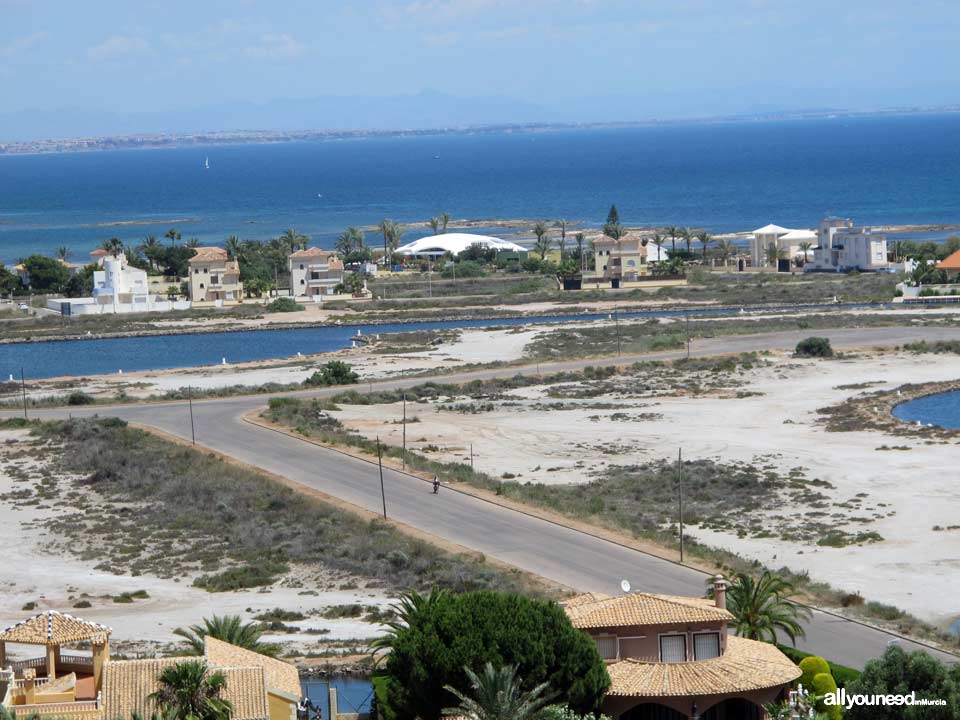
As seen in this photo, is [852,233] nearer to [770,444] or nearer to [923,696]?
[770,444]

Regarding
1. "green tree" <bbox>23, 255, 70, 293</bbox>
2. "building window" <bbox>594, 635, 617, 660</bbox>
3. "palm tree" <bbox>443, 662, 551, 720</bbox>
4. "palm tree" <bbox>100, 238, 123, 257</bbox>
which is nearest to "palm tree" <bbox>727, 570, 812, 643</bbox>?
"building window" <bbox>594, 635, 617, 660</bbox>

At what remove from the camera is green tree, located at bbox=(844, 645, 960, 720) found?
22.5m

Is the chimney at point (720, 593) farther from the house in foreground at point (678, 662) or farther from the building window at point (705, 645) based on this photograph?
the building window at point (705, 645)

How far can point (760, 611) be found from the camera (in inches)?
1078

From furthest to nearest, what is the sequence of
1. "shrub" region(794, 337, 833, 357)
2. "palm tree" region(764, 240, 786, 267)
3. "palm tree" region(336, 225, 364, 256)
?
"palm tree" region(336, 225, 364, 256), "palm tree" region(764, 240, 786, 267), "shrub" region(794, 337, 833, 357)

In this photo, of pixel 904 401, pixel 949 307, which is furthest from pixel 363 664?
pixel 949 307

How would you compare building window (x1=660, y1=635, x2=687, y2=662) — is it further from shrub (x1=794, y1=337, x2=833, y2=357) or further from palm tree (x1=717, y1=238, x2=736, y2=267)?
palm tree (x1=717, y1=238, x2=736, y2=267)

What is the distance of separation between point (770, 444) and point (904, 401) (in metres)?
11.3

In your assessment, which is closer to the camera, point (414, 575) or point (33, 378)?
point (414, 575)

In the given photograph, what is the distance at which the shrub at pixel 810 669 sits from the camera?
24.5 meters

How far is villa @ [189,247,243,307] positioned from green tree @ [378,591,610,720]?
83.5 meters

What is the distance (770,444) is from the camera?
53.2 meters

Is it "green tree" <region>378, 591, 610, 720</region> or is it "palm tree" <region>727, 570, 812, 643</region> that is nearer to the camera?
"green tree" <region>378, 591, 610, 720</region>

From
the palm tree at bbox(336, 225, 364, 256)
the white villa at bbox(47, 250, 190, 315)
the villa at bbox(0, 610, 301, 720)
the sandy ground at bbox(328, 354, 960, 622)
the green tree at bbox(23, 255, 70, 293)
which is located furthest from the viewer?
the palm tree at bbox(336, 225, 364, 256)
